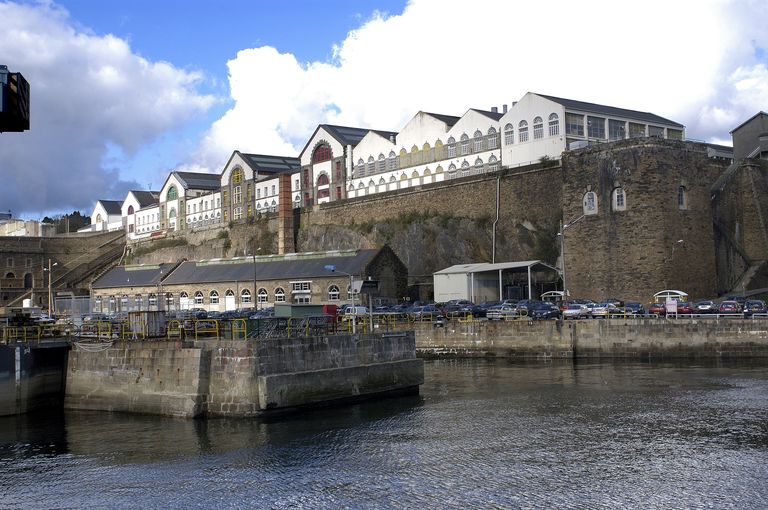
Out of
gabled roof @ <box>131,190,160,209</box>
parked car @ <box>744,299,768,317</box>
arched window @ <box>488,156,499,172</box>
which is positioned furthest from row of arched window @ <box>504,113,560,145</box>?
gabled roof @ <box>131,190,160,209</box>

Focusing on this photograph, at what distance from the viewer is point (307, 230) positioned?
85.3 meters

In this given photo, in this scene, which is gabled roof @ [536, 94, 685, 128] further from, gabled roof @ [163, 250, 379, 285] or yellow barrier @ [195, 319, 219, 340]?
yellow barrier @ [195, 319, 219, 340]

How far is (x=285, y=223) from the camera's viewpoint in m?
86.4

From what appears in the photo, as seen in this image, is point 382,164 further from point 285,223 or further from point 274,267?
point 274,267

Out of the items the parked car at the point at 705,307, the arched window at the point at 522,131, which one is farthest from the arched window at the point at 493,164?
the parked car at the point at 705,307

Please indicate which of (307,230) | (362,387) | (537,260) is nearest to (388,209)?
(307,230)

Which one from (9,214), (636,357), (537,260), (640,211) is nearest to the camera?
(636,357)

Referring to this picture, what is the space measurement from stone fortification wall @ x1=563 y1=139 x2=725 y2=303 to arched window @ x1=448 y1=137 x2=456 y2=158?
19.0 meters

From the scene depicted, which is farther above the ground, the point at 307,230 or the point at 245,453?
the point at 307,230

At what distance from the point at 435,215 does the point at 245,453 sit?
50.6 meters

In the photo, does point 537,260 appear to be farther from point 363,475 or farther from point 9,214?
point 9,214

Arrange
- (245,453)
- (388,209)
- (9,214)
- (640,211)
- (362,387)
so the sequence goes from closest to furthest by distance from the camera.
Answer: (245,453)
(362,387)
(640,211)
(388,209)
(9,214)

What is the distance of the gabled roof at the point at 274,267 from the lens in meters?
64.5

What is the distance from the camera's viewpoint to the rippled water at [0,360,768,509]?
18000 mm
